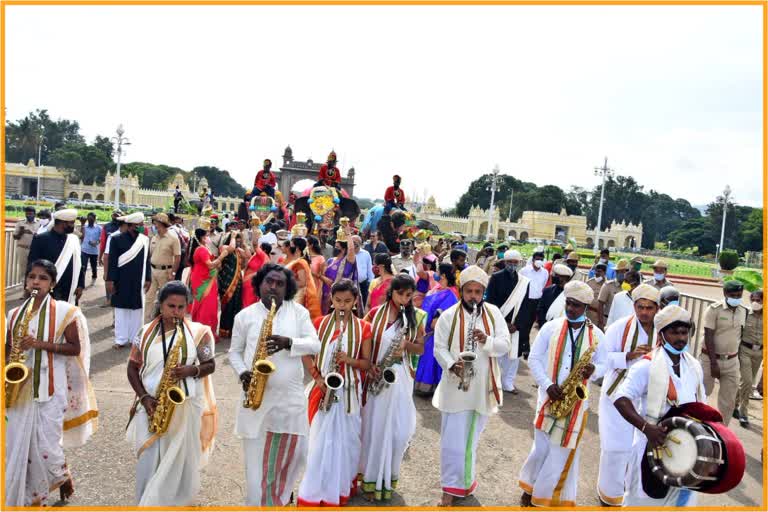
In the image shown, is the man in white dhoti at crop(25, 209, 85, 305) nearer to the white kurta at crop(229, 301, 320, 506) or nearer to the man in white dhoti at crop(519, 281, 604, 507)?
the white kurta at crop(229, 301, 320, 506)

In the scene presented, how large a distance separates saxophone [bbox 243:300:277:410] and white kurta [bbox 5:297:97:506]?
48.4 inches

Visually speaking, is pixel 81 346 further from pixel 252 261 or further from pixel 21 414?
pixel 252 261

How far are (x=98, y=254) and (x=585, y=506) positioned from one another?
12.2m

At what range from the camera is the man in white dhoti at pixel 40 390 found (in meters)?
3.91

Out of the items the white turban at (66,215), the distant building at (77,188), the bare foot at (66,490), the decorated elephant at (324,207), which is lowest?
the bare foot at (66,490)

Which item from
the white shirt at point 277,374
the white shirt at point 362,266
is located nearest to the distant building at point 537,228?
the white shirt at point 362,266

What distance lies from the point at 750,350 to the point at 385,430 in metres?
4.90

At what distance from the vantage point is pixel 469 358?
4629mm

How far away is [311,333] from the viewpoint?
420 centimetres

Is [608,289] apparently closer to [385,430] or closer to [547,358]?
[547,358]

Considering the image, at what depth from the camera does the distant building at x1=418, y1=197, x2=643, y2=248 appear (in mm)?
78812

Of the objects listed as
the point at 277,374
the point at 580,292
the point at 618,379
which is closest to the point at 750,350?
the point at 618,379

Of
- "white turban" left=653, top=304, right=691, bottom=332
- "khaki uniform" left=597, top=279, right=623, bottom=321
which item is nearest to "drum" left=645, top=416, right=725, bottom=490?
"white turban" left=653, top=304, right=691, bottom=332

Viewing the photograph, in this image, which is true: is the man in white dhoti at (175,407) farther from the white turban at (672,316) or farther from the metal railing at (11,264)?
the metal railing at (11,264)
